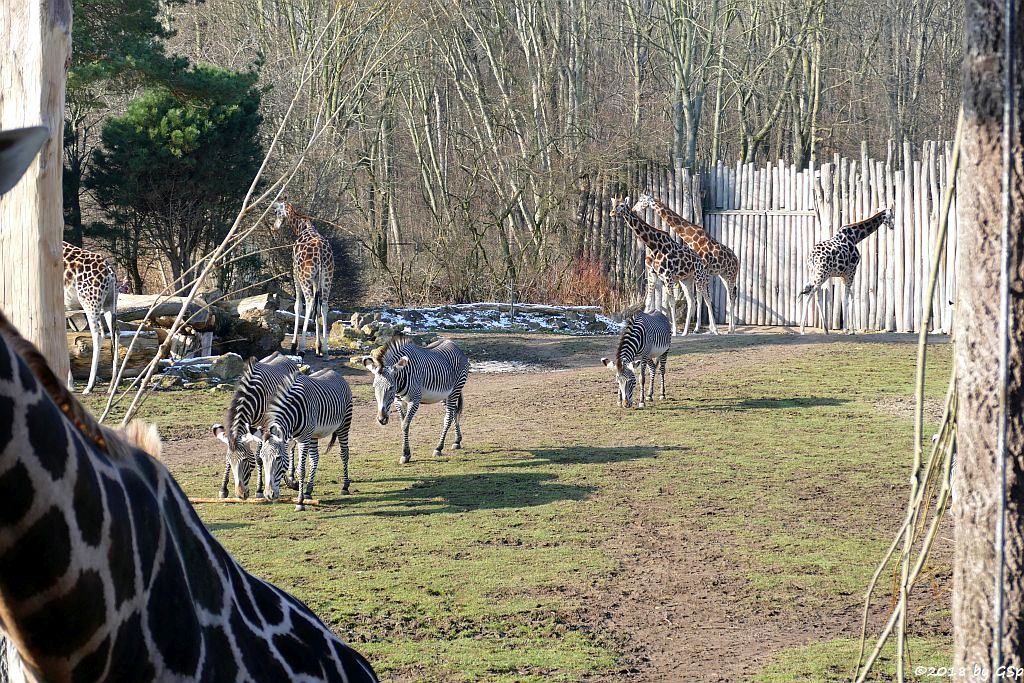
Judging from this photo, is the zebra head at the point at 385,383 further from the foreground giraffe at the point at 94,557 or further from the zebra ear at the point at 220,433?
the foreground giraffe at the point at 94,557

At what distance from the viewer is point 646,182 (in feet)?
69.4

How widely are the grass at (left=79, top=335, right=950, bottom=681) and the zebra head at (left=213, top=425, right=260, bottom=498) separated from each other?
25cm

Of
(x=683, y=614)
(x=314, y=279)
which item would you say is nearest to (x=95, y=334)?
(x=314, y=279)

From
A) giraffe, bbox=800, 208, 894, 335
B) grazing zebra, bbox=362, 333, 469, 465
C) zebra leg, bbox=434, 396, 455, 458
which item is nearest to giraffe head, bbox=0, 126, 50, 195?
grazing zebra, bbox=362, 333, 469, 465

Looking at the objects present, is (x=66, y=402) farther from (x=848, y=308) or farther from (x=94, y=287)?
(x=848, y=308)

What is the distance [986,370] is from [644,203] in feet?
58.0

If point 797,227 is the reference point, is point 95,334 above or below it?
below

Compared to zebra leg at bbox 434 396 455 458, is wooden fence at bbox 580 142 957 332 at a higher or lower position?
higher

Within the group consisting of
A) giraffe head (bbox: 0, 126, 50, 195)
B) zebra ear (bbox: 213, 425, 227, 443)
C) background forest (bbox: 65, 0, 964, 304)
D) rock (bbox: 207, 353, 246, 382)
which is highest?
background forest (bbox: 65, 0, 964, 304)

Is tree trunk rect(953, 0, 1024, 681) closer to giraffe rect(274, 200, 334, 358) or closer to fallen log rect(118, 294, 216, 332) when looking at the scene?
fallen log rect(118, 294, 216, 332)

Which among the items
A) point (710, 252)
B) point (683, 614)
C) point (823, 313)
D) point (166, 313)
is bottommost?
point (683, 614)

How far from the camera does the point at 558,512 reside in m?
7.97

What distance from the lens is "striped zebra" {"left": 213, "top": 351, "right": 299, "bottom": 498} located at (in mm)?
7922

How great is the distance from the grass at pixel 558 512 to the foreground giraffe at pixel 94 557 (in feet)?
11.4
